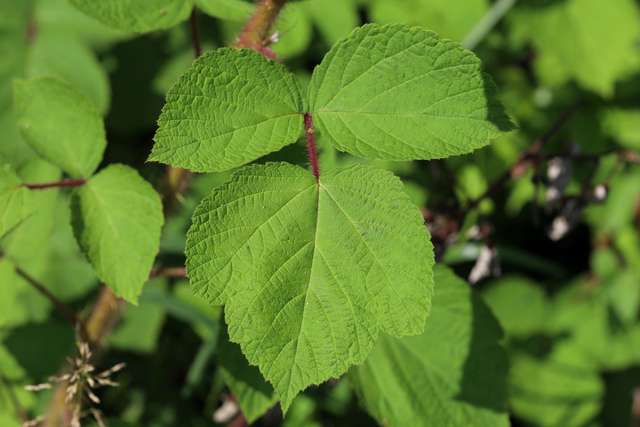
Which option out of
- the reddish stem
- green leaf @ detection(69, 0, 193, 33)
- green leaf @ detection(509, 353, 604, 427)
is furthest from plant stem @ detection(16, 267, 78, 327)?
green leaf @ detection(509, 353, 604, 427)

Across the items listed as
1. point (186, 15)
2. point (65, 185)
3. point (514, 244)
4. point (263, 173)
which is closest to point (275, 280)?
point (263, 173)

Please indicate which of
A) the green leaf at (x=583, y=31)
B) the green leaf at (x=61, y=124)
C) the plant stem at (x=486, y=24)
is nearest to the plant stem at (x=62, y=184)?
the green leaf at (x=61, y=124)

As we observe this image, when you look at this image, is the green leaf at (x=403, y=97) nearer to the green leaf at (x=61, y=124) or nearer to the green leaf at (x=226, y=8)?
the green leaf at (x=226, y=8)

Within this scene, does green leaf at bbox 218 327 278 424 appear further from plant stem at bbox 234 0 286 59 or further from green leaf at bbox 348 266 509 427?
plant stem at bbox 234 0 286 59

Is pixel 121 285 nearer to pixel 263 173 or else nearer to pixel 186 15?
pixel 263 173

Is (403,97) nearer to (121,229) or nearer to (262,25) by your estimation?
(262,25)

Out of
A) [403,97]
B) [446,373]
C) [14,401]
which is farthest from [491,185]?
[14,401]
